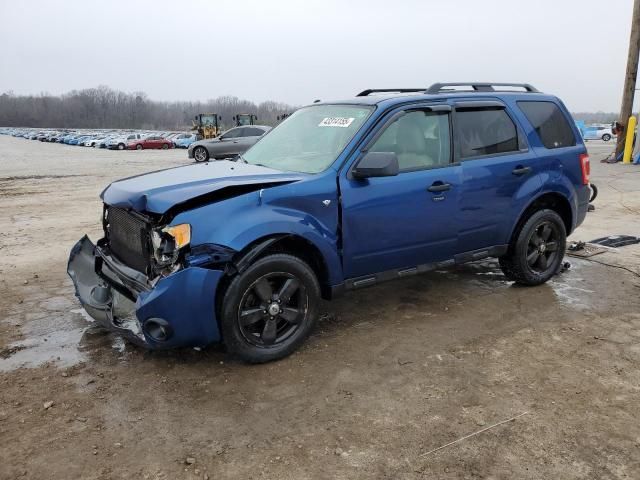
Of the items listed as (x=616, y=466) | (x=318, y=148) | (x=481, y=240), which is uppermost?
(x=318, y=148)

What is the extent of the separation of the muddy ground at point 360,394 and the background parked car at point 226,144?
59.3 feet

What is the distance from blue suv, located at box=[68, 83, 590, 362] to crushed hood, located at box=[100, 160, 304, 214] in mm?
16

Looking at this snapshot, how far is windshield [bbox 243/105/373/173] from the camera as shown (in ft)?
14.0

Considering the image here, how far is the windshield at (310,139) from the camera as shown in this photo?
4.26 meters

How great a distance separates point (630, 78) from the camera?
763 inches

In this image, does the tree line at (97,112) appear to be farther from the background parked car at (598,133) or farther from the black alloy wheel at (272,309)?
the black alloy wheel at (272,309)

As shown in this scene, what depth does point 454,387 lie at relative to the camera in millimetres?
3502

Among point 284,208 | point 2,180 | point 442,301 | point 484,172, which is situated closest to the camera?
point 284,208

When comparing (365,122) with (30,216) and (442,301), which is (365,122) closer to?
(442,301)

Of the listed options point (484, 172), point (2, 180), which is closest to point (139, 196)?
point (484, 172)

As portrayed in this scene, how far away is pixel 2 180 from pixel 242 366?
1615 centimetres

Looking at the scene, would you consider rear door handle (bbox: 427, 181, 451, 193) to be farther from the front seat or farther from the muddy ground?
the muddy ground

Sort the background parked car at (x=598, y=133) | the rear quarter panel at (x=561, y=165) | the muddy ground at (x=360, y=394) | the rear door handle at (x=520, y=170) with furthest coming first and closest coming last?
1. the background parked car at (x=598, y=133)
2. the rear quarter panel at (x=561, y=165)
3. the rear door handle at (x=520, y=170)
4. the muddy ground at (x=360, y=394)

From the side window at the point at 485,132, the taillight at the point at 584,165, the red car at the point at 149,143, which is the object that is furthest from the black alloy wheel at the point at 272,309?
the red car at the point at 149,143
